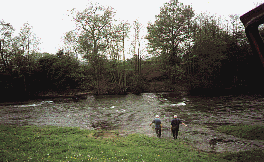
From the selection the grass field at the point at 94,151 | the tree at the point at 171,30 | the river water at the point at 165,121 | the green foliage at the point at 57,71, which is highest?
the tree at the point at 171,30

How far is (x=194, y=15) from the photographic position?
51.8m

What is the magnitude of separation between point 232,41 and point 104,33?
34868 mm

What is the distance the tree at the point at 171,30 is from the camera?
49.7m

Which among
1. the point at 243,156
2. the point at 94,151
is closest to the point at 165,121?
the point at 243,156

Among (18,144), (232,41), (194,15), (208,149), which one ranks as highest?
(194,15)

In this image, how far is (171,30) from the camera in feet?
167

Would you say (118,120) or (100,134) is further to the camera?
(118,120)

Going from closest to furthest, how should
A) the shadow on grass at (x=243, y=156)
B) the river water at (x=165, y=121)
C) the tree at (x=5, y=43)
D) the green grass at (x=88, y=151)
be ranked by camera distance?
1. the green grass at (x=88, y=151)
2. the shadow on grass at (x=243, y=156)
3. the river water at (x=165, y=121)
4. the tree at (x=5, y=43)

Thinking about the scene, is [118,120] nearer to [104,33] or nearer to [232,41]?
[104,33]

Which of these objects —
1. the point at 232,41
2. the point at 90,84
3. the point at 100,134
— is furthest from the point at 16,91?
the point at 232,41

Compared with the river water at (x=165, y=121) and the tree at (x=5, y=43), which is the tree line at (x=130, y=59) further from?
the river water at (x=165, y=121)

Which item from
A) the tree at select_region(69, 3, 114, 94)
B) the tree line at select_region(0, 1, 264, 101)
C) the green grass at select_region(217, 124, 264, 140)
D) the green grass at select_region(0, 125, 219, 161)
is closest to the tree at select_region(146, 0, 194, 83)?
the tree line at select_region(0, 1, 264, 101)

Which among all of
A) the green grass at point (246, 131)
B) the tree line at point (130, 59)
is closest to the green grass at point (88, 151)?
the green grass at point (246, 131)

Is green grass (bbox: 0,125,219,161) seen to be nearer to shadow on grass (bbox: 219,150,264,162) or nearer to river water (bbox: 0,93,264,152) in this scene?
shadow on grass (bbox: 219,150,264,162)
